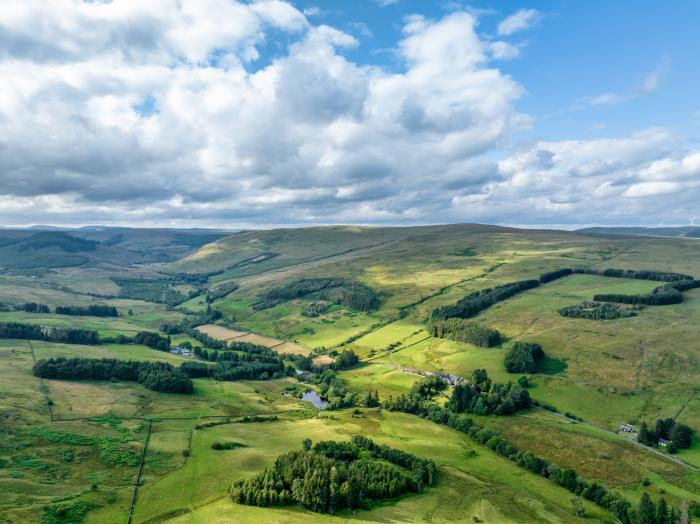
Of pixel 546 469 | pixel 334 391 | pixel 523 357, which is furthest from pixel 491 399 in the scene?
pixel 334 391

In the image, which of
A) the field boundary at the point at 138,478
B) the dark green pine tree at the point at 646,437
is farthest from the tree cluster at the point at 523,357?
the field boundary at the point at 138,478

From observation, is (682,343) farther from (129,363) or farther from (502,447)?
(129,363)

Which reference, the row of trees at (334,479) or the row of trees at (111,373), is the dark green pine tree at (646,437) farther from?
the row of trees at (111,373)

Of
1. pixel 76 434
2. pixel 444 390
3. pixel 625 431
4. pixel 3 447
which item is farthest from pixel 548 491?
pixel 3 447

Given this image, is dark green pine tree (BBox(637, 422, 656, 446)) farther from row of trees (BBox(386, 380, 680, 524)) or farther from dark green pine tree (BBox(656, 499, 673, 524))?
dark green pine tree (BBox(656, 499, 673, 524))

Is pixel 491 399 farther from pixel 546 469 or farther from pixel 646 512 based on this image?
pixel 646 512
